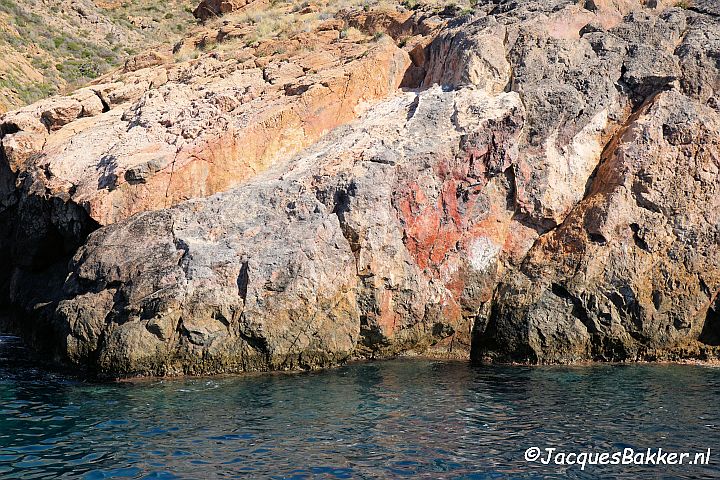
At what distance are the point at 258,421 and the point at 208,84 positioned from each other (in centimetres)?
1305

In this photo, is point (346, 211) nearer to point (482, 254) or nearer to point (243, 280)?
point (243, 280)

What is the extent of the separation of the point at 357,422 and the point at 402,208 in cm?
704

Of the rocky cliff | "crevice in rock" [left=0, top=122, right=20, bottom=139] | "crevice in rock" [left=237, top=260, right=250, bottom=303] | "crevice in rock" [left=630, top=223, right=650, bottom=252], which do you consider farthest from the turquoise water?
"crevice in rock" [left=0, top=122, right=20, bottom=139]

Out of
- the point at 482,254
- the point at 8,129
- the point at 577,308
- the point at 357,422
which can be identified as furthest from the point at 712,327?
the point at 8,129

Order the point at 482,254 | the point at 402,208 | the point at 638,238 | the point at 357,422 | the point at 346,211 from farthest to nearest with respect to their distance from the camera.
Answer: the point at 482,254 → the point at 402,208 → the point at 638,238 → the point at 346,211 → the point at 357,422

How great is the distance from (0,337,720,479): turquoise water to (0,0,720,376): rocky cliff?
117cm

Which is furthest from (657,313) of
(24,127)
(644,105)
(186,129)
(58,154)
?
(24,127)

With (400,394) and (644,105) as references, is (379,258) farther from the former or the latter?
(644,105)

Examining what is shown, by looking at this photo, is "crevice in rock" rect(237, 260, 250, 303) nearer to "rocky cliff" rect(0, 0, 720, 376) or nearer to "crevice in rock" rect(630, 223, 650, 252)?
"rocky cliff" rect(0, 0, 720, 376)

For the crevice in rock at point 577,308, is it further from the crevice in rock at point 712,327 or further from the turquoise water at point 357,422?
the crevice in rock at point 712,327

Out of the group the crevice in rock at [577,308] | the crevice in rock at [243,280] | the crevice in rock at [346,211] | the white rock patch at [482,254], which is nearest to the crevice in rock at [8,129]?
the crevice in rock at [243,280]

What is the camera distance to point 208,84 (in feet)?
70.9

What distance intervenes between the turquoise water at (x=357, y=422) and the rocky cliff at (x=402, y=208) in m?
1.17

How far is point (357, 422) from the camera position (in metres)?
11.6
